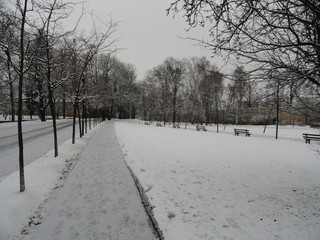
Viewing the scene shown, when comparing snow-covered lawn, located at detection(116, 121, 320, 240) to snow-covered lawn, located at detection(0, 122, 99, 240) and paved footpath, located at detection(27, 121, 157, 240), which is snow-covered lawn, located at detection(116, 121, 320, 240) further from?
snow-covered lawn, located at detection(0, 122, 99, 240)

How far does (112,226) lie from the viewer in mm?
4059

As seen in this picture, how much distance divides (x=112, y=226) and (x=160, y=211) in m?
1.07

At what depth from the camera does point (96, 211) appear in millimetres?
4605

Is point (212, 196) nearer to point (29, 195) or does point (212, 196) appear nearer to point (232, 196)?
point (232, 196)

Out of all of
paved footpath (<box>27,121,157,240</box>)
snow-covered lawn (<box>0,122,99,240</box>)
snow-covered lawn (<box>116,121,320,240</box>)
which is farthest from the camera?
snow-covered lawn (<box>0,122,99,240</box>)

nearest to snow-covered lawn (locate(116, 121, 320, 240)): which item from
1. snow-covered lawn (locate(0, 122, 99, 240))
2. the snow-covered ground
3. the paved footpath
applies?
the snow-covered ground

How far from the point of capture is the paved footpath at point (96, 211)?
3.83 metres

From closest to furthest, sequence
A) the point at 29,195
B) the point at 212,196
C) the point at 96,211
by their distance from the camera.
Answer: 1. the point at 96,211
2. the point at 29,195
3. the point at 212,196

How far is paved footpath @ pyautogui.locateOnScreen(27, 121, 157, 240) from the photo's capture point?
12.6 ft

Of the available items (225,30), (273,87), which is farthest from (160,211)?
(225,30)

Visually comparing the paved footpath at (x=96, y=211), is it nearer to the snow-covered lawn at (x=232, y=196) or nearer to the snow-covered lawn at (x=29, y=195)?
the snow-covered lawn at (x=29, y=195)

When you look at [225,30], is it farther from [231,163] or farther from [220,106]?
[220,106]

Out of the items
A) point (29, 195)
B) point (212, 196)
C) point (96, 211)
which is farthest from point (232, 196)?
point (29, 195)

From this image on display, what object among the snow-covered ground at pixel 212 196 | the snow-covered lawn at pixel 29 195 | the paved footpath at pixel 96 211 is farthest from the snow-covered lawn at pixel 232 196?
the snow-covered lawn at pixel 29 195
